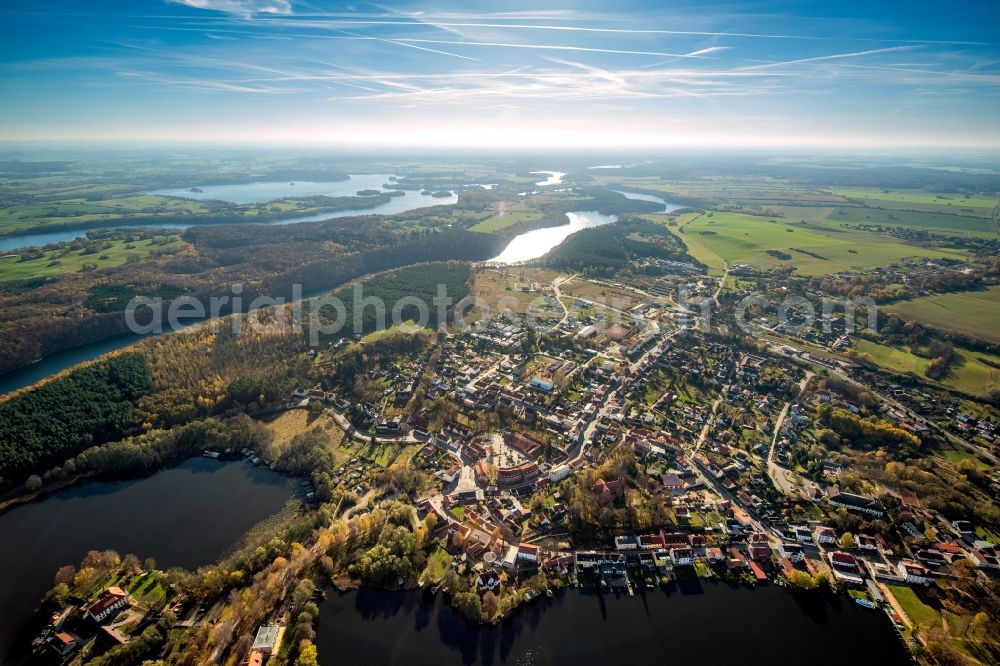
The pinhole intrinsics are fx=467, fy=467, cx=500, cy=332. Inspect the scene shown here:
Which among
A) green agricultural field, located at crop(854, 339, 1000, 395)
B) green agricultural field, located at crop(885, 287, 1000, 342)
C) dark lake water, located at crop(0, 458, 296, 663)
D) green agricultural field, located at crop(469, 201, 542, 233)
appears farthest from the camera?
green agricultural field, located at crop(469, 201, 542, 233)

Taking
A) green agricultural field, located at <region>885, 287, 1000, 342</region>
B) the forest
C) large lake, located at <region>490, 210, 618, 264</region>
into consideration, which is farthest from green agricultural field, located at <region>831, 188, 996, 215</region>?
the forest

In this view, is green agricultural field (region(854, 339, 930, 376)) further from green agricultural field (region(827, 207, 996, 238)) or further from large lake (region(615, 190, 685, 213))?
large lake (region(615, 190, 685, 213))

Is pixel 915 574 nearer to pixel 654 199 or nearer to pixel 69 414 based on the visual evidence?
pixel 69 414

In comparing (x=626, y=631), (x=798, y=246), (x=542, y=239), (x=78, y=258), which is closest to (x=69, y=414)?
(x=626, y=631)

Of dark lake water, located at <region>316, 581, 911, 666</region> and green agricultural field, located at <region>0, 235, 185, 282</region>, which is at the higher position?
green agricultural field, located at <region>0, 235, 185, 282</region>

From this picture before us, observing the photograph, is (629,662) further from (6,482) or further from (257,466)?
(6,482)

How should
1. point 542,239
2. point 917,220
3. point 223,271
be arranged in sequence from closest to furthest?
point 223,271 → point 542,239 → point 917,220
